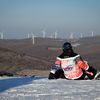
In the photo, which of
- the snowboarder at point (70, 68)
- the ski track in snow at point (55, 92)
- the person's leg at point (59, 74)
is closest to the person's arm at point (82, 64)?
the snowboarder at point (70, 68)

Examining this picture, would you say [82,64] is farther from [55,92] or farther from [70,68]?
[55,92]

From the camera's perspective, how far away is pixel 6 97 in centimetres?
623

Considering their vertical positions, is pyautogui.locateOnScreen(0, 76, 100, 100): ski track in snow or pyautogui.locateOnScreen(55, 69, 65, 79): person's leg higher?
pyautogui.locateOnScreen(0, 76, 100, 100): ski track in snow

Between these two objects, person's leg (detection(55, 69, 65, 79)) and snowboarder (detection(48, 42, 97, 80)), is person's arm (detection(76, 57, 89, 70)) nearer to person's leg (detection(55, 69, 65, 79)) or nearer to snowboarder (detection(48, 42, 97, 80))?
snowboarder (detection(48, 42, 97, 80))

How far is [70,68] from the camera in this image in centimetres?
982

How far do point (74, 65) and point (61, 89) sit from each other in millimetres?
2576

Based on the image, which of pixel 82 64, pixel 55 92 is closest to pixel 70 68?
pixel 82 64

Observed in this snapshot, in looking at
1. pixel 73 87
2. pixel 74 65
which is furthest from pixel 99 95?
pixel 74 65

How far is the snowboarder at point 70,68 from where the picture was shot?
9.77 meters

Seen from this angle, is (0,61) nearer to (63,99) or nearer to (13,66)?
(13,66)

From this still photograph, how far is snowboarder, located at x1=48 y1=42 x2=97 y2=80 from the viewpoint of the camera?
977cm

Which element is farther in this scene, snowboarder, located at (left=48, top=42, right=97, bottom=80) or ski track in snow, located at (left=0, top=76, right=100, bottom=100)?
snowboarder, located at (left=48, top=42, right=97, bottom=80)

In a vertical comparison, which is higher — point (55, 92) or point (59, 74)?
point (55, 92)

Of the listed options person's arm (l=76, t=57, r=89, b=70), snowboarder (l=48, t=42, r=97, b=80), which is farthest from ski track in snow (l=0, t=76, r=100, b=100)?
person's arm (l=76, t=57, r=89, b=70)
